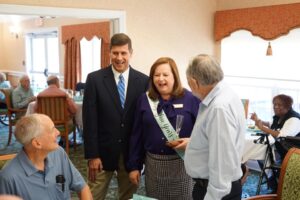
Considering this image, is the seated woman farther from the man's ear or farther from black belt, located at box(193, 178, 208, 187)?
the man's ear

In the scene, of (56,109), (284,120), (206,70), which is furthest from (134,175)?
(56,109)

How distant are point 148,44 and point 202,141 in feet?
9.51

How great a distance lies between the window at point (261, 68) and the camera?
4.36 metres

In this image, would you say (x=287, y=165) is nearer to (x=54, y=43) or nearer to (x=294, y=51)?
(x=294, y=51)

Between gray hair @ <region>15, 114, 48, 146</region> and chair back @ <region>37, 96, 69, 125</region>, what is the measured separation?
129 inches

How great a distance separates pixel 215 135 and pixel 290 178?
885 millimetres

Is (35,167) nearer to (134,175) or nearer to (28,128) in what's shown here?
(28,128)

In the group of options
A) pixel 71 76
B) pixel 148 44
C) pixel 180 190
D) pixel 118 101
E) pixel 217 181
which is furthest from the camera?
pixel 71 76

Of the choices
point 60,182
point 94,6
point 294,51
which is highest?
point 94,6

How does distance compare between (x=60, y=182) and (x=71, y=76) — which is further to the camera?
(x=71, y=76)

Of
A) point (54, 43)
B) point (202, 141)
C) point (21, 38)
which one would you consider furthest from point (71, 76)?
point (202, 141)

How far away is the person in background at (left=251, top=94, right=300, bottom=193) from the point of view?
3.63 metres

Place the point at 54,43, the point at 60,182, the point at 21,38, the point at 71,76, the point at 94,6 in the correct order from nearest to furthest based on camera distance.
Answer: the point at 60,182
the point at 94,6
the point at 71,76
the point at 54,43
the point at 21,38

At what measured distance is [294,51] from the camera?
4.29 metres
